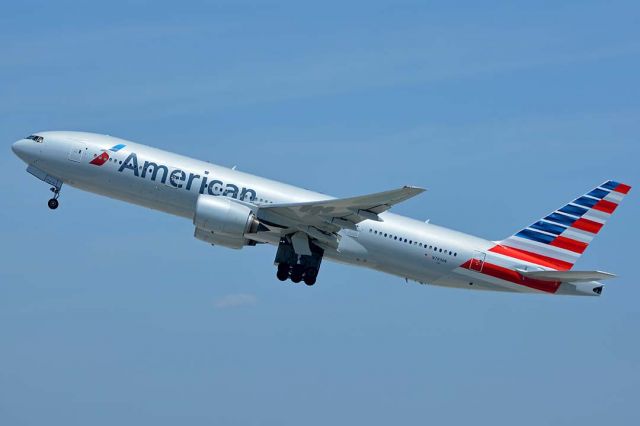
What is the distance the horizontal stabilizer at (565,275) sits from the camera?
47.6 metres

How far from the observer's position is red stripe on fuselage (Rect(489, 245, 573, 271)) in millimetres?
50906

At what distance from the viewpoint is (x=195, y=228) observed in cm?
4900

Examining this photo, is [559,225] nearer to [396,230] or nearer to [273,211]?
[396,230]

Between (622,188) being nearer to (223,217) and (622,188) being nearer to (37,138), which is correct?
(223,217)

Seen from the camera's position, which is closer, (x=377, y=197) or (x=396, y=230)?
(x=377, y=197)

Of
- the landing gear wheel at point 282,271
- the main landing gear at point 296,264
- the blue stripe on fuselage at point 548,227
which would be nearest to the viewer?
the main landing gear at point 296,264

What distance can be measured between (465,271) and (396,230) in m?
3.71

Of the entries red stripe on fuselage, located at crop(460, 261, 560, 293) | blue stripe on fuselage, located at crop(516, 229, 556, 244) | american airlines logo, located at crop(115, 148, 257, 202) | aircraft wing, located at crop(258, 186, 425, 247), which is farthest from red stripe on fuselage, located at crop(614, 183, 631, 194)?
american airlines logo, located at crop(115, 148, 257, 202)

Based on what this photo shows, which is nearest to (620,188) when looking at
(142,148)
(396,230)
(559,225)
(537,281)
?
(559,225)

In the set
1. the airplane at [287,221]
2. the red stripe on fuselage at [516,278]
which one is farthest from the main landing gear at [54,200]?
the red stripe on fuselage at [516,278]

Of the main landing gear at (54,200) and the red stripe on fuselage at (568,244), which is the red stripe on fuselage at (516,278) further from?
the main landing gear at (54,200)

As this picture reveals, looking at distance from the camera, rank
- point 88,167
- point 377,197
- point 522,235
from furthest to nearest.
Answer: point 522,235 < point 88,167 < point 377,197

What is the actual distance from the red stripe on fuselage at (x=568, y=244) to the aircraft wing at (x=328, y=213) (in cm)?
1024

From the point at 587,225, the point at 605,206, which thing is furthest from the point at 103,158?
the point at 605,206
